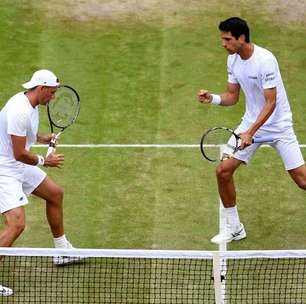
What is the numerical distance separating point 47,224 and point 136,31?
454 cm

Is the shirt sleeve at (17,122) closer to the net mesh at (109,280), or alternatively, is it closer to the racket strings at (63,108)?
the racket strings at (63,108)

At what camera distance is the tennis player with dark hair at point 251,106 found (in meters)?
11.0

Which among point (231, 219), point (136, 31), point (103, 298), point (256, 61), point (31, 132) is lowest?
point (103, 298)

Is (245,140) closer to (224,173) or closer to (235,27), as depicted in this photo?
(224,173)

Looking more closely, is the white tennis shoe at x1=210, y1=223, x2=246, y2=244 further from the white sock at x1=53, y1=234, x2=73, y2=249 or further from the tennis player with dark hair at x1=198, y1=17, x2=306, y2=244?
the white sock at x1=53, y1=234, x2=73, y2=249

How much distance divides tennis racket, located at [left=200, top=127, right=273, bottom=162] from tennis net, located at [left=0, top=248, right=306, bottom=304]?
112 centimetres

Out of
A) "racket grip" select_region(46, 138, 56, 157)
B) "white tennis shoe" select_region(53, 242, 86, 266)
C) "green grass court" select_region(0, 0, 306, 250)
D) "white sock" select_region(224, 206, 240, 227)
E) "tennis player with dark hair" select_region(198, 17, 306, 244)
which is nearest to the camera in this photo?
"racket grip" select_region(46, 138, 56, 157)

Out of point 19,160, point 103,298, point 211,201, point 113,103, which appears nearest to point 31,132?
point 19,160

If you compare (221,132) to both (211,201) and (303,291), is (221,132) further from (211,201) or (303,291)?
(303,291)

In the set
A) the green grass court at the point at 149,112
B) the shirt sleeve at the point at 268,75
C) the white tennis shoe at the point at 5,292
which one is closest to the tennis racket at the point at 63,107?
the green grass court at the point at 149,112

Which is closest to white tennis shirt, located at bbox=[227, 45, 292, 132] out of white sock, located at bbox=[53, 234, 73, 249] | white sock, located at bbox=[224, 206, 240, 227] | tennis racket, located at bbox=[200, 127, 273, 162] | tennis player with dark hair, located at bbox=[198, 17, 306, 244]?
tennis player with dark hair, located at bbox=[198, 17, 306, 244]

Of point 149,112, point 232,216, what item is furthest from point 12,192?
point 149,112

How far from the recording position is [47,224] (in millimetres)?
12016

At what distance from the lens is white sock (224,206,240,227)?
11648 millimetres
